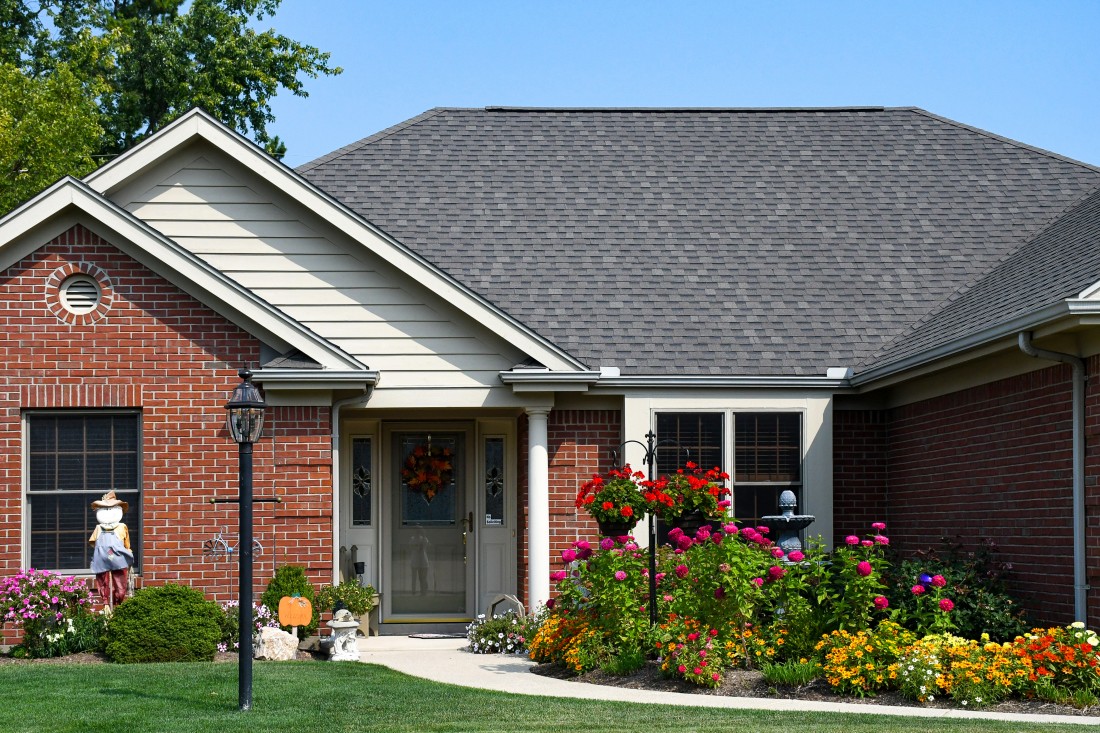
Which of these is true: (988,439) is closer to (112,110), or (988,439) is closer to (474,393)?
(474,393)

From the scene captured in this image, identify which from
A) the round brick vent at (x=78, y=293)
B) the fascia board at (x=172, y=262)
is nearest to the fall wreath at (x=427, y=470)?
the fascia board at (x=172, y=262)

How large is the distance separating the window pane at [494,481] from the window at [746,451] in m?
2.14

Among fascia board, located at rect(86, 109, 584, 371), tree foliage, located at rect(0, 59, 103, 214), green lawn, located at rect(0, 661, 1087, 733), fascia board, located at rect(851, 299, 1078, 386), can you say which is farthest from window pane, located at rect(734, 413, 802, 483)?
tree foliage, located at rect(0, 59, 103, 214)

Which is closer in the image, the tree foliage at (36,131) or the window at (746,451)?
the window at (746,451)

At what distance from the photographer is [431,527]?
16.7 m

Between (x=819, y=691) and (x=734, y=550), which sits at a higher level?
(x=734, y=550)

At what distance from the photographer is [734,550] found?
35.9ft

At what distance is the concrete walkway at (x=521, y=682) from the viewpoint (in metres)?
9.34

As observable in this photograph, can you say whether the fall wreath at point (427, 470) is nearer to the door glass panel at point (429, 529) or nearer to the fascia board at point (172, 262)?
the door glass panel at point (429, 529)

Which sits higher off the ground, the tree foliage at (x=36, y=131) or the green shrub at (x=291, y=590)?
the tree foliage at (x=36, y=131)

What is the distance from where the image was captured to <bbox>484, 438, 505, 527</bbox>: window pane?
54.3 ft

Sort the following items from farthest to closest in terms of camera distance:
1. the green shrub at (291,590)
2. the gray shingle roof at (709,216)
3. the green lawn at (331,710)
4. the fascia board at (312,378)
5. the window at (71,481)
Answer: the gray shingle roof at (709,216) < the window at (71,481) < the fascia board at (312,378) < the green shrub at (291,590) < the green lawn at (331,710)

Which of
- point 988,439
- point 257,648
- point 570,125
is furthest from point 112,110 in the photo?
point 988,439

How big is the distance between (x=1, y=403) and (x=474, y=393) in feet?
15.6
